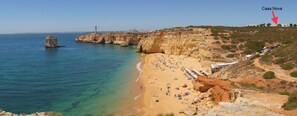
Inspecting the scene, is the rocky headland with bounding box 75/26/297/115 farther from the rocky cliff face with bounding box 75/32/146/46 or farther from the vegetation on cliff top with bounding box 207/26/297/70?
the rocky cliff face with bounding box 75/32/146/46

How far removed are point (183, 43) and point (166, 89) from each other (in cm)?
3479

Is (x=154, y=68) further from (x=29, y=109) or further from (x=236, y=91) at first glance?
(x=236, y=91)

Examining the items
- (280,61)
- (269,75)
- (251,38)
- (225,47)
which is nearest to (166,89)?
(280,61)

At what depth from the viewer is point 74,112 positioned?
96.0 feet

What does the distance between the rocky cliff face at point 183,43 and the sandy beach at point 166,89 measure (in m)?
6.91

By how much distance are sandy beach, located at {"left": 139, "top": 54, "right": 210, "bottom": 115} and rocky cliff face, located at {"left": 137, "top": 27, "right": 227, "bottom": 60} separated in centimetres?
691

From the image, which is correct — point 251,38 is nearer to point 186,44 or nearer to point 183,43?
point 186,44

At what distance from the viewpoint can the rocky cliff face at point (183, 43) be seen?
6106cm

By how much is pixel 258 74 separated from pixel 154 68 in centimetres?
2854

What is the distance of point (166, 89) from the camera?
37469mm

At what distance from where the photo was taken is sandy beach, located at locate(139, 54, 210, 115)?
29.9m

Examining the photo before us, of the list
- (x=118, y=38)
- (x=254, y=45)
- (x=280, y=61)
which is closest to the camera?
(x=280, y=61)

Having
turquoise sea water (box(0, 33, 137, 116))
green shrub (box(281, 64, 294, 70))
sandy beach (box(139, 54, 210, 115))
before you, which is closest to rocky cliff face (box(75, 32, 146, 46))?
turquoise sea water (box(0, 33, 137, 116))

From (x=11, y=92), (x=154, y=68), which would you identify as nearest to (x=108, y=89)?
(x=11, y=92)
